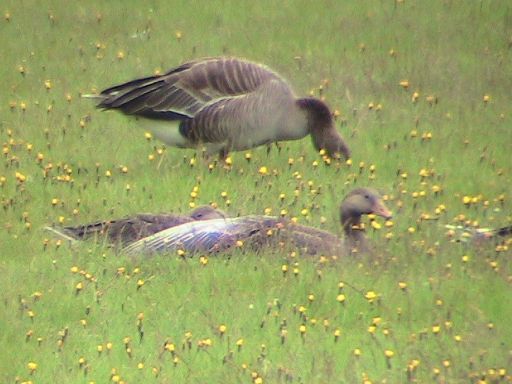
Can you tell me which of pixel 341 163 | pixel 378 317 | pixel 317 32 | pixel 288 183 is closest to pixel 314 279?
pixel 378 317

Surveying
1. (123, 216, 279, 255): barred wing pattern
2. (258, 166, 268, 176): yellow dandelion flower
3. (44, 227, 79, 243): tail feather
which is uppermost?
(123, 216, 279, 255): barred wing pattern

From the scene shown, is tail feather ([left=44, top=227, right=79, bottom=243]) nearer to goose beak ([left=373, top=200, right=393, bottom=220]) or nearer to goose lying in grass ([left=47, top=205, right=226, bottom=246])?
goose lying in grass ([left=47, top=205, right=226, bottom=246])

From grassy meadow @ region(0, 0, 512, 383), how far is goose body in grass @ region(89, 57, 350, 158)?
202mm

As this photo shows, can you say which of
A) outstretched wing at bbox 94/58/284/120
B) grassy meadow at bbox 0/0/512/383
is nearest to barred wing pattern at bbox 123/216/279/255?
grassy meadow at bbox 0/0/512/383

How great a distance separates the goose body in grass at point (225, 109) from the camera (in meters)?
13.4

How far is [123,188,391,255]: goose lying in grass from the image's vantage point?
1033 cm

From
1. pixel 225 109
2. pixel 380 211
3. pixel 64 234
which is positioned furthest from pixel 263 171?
pixel 64 234

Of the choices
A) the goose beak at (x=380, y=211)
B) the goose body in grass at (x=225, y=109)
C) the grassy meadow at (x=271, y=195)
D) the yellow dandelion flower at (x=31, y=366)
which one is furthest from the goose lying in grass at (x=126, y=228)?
the goose body in grass at (x=225, y=109)

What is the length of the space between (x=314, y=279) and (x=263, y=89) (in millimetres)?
3906

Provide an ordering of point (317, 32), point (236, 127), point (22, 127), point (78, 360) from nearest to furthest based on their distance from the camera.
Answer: point (78, 360) < point (236, 127) < point (22, 127) < point (317, 32)

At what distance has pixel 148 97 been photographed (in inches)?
529

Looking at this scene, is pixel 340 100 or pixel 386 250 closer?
pixel 386 250

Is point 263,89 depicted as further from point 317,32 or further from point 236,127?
point 317,32

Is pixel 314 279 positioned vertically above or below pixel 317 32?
above
